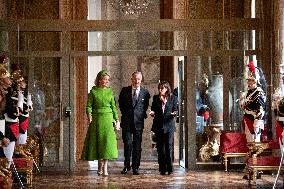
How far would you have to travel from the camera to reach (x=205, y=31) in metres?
13.8

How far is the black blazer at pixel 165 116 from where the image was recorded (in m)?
12.8

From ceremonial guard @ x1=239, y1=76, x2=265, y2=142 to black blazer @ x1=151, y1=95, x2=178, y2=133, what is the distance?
55.8 inches

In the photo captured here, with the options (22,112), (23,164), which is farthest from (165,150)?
(23,164)

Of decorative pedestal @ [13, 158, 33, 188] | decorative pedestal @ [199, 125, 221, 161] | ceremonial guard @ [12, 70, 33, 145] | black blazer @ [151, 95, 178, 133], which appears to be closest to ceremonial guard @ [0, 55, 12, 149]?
decorative pedestal @ [13, 158, 33, 188]

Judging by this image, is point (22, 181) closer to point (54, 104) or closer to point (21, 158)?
point (21, 158)

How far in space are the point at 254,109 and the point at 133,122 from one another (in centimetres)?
207

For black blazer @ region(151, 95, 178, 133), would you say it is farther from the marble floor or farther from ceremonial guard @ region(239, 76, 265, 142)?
ceremonial guard @ region(239, 76, 265, 142)

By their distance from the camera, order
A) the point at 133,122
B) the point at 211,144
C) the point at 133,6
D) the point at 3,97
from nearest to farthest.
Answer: the point at 3,97
the point at 133,122
the point at 211,144
the point at 133,6

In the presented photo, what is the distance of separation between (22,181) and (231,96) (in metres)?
4.17

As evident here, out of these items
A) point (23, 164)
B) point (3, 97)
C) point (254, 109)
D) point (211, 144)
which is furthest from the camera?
point (211, 144)

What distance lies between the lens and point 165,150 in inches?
503

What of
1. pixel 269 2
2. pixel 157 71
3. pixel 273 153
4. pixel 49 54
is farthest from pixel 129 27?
pixel 157 71

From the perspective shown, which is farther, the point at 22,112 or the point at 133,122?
the point at 133,122

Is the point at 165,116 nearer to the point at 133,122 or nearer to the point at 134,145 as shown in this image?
the point at 133,122
